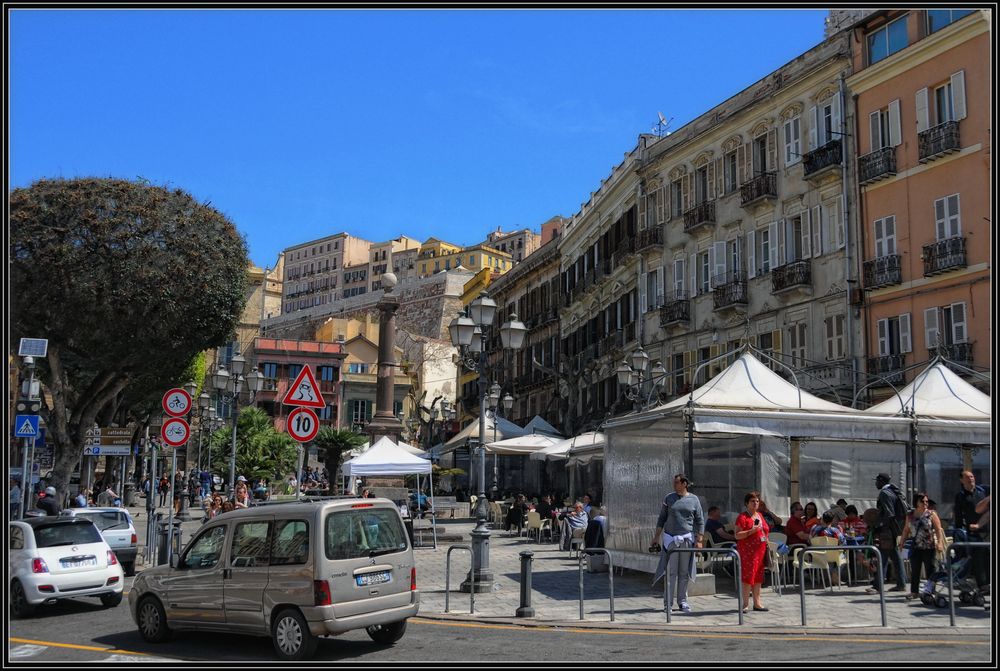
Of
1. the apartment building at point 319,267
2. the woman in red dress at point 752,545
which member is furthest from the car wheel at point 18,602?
the apartment building at point 319,267

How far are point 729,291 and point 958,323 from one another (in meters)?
9.19

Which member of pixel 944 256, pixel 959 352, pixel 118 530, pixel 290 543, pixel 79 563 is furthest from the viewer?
pixel 944 256

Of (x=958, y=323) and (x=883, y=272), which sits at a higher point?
(x=883, y=272)

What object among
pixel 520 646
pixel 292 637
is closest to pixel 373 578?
pixel 292 637

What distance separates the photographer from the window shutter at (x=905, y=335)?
28156mm

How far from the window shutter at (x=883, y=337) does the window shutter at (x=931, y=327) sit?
1401 mm

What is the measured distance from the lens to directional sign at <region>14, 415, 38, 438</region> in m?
20.7

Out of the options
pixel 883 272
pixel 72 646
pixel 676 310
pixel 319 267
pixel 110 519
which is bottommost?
pixel 72 646

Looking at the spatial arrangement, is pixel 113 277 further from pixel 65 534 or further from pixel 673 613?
pixel 673 613

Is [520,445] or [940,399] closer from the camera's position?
[940,399]

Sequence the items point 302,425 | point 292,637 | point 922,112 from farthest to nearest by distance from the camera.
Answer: point 922,112, point 302,425, point 292,637

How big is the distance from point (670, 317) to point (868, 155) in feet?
35.1

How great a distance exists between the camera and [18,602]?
13852 millimetres

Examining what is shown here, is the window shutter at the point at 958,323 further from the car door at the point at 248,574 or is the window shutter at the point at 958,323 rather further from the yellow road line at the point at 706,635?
the car door at the point at 248,574
